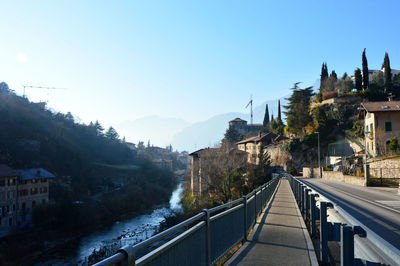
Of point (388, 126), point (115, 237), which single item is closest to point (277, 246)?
point (115, 237)

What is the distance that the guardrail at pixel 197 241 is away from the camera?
2.74 meters

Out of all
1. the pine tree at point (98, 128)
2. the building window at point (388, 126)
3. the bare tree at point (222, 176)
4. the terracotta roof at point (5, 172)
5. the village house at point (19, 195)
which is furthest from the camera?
the pine tree at point (98, 128)

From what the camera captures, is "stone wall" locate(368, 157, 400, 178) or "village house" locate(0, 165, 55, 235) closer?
"stone wall" locate(368, 157, 400, 178)

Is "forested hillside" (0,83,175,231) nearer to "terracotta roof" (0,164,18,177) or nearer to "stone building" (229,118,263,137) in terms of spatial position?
"terracotta roof" (0,164,18,177)

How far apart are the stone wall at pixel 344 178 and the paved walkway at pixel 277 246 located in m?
23.6

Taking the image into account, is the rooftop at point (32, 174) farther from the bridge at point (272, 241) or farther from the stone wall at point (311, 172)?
the bridge at point (272, 241)

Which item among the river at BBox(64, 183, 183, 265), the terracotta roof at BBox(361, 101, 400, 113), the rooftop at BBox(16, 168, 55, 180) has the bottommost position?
the river at BBox(64, 183, 183, 265)

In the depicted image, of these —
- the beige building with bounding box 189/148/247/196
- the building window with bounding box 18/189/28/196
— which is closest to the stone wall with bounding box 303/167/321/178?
the beige building with bounding box 189/148/247/196

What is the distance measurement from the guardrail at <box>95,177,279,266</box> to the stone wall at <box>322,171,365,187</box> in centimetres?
2703

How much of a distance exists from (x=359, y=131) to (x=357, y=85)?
16764 millimetres

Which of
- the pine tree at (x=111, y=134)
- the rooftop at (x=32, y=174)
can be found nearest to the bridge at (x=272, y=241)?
the rooftop at (x=32, y=174)

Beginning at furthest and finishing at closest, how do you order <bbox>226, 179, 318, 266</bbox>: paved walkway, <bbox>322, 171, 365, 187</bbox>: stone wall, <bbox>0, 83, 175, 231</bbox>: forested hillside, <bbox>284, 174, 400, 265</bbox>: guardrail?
<bbox>0, 83, 175, 231</bbox>: forested hillside < <bbox>322, 171, 365, 187</bbox>: stone wall < <bbox>226, 179, 318, 266</bbox>: paved walkway < <bbox>284, 174, 400, 265</bbox>: guardrail

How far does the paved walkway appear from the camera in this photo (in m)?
6.06

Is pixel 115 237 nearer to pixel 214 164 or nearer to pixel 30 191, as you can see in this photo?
pixel 214 164
